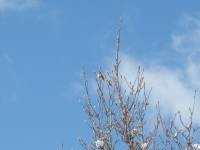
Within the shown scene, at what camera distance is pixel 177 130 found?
7.30 meters

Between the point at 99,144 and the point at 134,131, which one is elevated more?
the point at 134,131

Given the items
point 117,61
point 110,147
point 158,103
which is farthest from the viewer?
point 158,103

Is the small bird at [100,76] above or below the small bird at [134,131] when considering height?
above

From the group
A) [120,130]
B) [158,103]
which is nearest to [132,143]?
[120,130]

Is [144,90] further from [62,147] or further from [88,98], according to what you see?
[62,147]

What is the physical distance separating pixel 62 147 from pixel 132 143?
60.5 inches

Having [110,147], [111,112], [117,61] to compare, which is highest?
[117,61]

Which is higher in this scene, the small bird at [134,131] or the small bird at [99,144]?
the small bird at [134,131]

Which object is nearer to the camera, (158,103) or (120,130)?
(120,130)

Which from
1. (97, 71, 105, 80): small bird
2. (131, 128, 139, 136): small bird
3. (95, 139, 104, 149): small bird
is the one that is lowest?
(95, 139, 104, 149): small bird

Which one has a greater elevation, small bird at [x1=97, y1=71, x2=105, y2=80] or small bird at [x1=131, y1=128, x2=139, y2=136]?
small bird at [x1=97, y1=71, x2=105, y2=80]

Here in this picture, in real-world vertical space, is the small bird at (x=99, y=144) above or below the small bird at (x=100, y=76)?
below

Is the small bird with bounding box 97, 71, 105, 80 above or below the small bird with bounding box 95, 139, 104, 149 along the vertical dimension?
above

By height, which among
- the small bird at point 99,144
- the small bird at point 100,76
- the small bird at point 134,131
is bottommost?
the small bird at point 99,144
